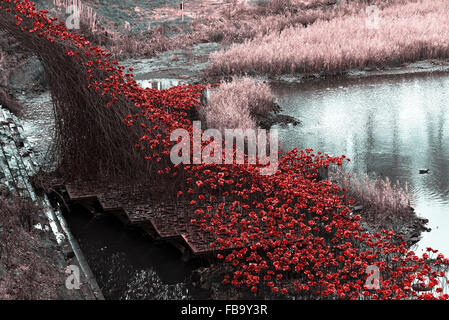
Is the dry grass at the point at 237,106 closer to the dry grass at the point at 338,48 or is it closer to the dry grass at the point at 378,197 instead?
the dry grass at the point at 378,197

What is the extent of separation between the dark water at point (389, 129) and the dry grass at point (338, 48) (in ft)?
3.72

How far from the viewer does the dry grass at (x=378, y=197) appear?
6.05 meters

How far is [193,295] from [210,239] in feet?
2.45

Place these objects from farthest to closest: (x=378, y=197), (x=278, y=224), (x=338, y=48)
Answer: (x=338, y=48) → (x=378, y=197) → (x=278, y=224)

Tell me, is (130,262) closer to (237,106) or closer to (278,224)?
(278,224)

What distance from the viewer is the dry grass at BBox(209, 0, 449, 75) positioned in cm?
1352

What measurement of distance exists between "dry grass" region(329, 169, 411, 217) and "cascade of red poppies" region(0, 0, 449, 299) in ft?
0.78

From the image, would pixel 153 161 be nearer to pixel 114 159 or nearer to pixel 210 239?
pixel 114 159

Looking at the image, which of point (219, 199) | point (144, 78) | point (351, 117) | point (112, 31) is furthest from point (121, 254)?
point (112, 31)

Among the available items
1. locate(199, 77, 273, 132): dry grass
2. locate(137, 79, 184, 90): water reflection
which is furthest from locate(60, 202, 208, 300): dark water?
locate(137, 79, 184, 90): water reflection

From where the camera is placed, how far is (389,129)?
9.12 meters

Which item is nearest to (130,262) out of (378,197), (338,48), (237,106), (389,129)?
(378,197)

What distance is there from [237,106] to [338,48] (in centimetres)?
527

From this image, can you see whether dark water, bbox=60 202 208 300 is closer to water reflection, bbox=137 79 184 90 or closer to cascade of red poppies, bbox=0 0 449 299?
cascade of red poppies, bbox=0 0 449 299
